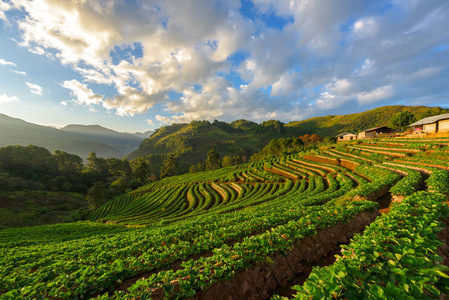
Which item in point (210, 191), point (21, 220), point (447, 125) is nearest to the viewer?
point (447, 125)

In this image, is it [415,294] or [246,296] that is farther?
[246,296]

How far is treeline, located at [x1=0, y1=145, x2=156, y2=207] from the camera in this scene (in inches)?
2931

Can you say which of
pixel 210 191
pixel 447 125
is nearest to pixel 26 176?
pixel 210 191

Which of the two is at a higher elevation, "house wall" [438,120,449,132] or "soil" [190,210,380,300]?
"house wall" [438,120,449,132]

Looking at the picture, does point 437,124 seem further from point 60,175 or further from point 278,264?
point 60,175

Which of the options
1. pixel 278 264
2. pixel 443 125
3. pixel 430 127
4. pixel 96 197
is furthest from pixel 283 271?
pixel 96 197

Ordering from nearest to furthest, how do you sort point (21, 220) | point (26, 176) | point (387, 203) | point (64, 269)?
point (64, 269) → point (387, 203) → point (21, 220) → point (26, 176)

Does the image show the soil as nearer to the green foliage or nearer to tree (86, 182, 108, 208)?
the green foliage

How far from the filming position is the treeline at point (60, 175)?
74.4 m

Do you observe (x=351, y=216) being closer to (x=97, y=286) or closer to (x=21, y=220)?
(x=97, y=286)

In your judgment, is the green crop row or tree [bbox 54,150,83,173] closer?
the green crop row

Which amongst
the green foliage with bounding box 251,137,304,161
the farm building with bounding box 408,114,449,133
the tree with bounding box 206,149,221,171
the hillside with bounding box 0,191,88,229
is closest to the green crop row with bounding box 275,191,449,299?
the farm building with bounding box 408,114,449,133

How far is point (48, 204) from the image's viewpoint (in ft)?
208

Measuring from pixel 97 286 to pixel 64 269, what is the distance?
143 inches
